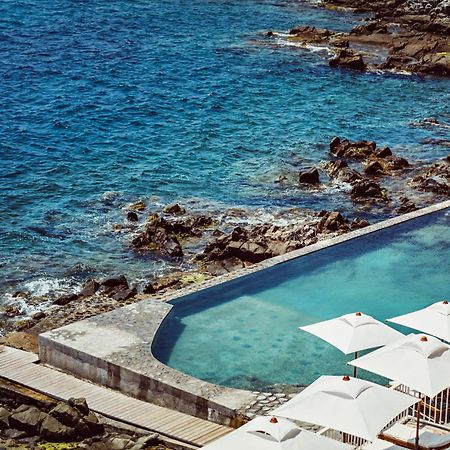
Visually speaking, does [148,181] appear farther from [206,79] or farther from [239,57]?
[239,57]

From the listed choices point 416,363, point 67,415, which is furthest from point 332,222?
point 416,363

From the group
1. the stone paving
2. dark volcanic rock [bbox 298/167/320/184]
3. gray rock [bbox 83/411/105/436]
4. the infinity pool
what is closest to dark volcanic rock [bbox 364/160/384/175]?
dark volcanic rock [bbox 298/167/320/184]

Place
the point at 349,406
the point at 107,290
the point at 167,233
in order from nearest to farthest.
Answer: the point at 349,406 → the point at 107,290 → the point at 167,233

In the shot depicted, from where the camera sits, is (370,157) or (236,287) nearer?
(236,287)

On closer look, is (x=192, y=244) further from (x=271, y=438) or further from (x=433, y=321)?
(x=271, y=438)

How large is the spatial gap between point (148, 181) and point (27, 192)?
16.4 ft

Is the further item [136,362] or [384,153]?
[384,153]

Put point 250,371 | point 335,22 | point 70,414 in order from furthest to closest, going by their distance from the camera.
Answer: point 335,22, point 250,371, point 70,414

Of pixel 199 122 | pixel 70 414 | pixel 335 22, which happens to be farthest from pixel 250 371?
pixel 335 22

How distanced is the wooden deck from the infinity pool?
52.2 inches

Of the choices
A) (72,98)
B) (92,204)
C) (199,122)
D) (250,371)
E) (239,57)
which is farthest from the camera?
(239,57)

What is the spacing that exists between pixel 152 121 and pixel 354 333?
3411cm

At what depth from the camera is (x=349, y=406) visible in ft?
50.8

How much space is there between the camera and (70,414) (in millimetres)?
20406
